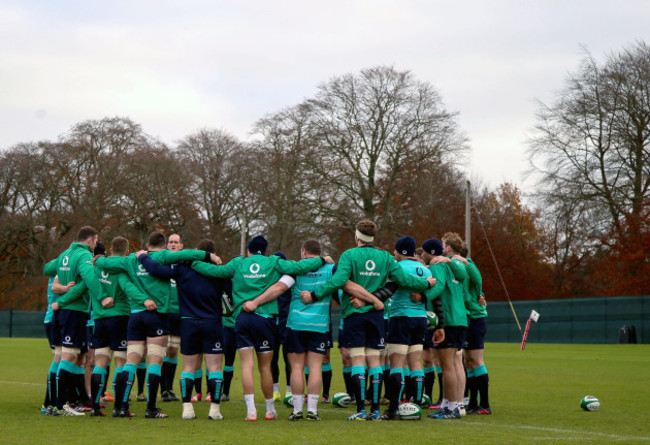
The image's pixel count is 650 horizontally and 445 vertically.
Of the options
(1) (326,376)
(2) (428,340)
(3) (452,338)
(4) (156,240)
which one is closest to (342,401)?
(1) (326,376)

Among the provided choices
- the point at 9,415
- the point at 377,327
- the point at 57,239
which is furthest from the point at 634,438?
the point at 57,239

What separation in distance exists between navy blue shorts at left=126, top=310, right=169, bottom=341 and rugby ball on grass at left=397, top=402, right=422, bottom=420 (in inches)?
120

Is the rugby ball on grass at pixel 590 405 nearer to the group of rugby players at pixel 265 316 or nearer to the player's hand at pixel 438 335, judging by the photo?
the group of rugby players at pixel 265 316

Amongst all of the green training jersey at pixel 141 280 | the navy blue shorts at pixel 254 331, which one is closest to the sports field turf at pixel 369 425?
the navy blue shorts at pixel 254 331

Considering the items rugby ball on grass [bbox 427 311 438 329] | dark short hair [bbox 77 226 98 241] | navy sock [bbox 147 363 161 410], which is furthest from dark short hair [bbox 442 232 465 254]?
dark short hair [bbox 77 226 98 241]

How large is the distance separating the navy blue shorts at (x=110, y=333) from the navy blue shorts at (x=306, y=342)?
7.34 ft

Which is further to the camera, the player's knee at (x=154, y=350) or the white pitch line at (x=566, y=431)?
the player's knee at (x=154, y=350)

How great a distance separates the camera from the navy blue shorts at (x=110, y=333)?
1060cm

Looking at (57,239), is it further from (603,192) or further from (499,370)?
(499,370)

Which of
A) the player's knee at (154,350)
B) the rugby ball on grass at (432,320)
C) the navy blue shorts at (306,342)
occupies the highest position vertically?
the rugby ball on grass at (432,320)

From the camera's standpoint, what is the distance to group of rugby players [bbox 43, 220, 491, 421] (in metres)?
9.98

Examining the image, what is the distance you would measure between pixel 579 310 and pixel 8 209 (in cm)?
3240

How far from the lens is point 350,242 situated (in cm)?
4762

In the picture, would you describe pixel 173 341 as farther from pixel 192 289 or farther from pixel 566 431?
pixel 566 431
